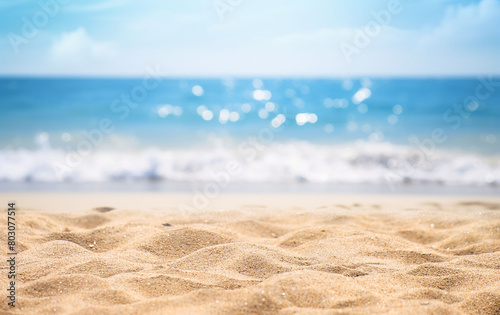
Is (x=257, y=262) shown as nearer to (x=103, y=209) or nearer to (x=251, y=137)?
(x=103, y=209)

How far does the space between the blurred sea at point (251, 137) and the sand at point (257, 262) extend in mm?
1791

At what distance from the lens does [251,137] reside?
9625 millimetres

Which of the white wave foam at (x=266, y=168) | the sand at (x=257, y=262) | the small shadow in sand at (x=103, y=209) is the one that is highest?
the white wave foam at (x=266, y=168)

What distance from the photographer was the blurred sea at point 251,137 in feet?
17.9

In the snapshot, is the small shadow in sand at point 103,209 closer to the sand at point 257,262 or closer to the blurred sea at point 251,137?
the sand at point 257,262

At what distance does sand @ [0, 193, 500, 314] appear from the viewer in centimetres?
170

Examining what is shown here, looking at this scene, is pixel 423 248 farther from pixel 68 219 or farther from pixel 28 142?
pixel 28 142

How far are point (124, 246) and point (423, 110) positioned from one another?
12.6 meters

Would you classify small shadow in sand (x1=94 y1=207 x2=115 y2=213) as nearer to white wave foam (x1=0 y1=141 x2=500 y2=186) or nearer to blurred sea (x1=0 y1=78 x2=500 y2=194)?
blurred sea (x1=0 y1=78 x2=500 y2=194)

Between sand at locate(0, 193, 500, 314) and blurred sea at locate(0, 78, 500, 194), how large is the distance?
5.87 ft

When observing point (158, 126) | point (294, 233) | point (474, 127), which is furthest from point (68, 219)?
point (474, 127)

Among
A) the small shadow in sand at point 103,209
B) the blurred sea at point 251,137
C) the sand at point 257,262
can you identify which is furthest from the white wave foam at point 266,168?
the sand at point 257,262

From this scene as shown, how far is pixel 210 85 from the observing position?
65.9 ft

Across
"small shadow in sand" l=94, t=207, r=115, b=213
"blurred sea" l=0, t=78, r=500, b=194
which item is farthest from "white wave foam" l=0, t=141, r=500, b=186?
"small shadow in sand" l=94, t=207, r=115, b=213
